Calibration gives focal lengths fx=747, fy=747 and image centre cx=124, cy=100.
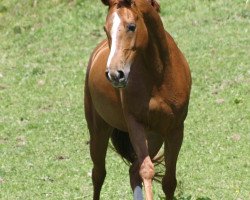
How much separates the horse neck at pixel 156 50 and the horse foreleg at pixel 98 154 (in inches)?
54.6

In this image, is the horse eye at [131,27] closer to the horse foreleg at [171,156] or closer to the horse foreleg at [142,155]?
the horse foreleg at [142,155]

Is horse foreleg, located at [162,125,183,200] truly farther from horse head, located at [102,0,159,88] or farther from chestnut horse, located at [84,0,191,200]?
horse head, located at [102,0,159,88]

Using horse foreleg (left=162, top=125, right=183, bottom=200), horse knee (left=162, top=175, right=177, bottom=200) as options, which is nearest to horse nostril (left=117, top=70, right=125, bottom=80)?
horse foreleg (left=162, top=125, right=183, bottom=200)

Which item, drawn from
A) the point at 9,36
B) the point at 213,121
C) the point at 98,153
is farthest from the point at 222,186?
the point at 9,36

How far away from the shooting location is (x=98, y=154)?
22.7 feet

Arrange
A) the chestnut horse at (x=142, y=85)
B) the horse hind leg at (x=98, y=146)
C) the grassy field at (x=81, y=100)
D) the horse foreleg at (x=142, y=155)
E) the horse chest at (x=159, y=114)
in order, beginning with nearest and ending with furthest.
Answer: the chestnut horse at (x=142, y=85), the horse foreleg at (x=142, y=155), the horse chest at (x=159, y=114), the horse hind leg at (x=98, y=146), the grassy field at (x=81, y=100)

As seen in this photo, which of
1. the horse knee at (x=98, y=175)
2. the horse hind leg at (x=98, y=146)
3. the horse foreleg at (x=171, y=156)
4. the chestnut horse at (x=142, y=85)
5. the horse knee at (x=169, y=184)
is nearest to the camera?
the chestnut horse at (x=142, y=85)

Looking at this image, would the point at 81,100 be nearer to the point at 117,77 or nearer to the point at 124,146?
the point at 124,146

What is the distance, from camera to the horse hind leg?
6.72m

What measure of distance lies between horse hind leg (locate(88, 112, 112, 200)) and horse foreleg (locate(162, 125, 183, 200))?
866 mm

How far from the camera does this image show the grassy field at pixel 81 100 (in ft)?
26.3

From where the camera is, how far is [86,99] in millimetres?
6820

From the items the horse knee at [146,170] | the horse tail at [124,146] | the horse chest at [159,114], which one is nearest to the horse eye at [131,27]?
the horse chest at [159,114]

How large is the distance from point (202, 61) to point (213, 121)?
7.39 feet
